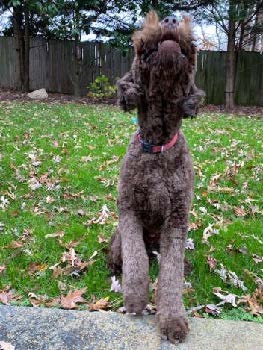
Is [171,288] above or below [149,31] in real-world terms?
below

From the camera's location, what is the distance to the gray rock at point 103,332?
248 cm

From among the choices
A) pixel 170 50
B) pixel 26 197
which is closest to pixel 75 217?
pixel 26 197

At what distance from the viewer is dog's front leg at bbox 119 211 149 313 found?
261 centimetres

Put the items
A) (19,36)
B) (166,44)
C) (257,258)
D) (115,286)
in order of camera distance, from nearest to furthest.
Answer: (166,44) → (115,286) → (257,258) → (19,36)

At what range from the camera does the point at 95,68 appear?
17906mm

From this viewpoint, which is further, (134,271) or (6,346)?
(134,271)

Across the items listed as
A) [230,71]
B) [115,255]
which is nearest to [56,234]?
[115,255]

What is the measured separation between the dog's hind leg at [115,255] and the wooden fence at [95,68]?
44.2 feet

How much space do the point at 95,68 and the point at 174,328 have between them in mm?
16306

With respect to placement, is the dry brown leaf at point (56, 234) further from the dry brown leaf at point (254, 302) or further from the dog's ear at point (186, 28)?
the dog's ear at point (186, 28)

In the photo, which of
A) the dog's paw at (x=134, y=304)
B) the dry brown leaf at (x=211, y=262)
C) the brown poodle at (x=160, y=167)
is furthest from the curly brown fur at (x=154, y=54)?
the dry brown leaf at (x=211, y=262)

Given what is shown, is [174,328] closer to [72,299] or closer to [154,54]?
[72,299]

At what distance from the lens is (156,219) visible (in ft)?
9.54

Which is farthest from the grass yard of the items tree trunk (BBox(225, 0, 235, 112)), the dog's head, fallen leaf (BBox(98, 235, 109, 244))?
tree trunk (BBox(225, 0, 235, 112))
